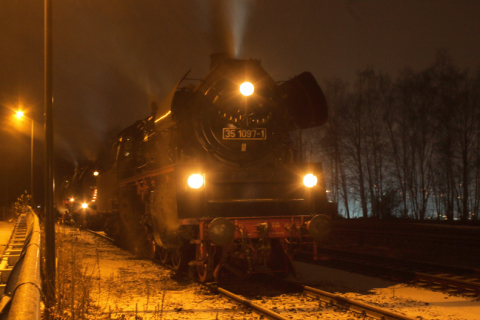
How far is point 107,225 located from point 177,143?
8874 mm

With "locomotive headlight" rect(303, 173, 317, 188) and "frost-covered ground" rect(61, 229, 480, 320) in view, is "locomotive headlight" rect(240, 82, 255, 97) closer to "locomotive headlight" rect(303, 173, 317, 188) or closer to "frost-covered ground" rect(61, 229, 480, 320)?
"locomotive headlight" rect(303, 173, 317, 188)

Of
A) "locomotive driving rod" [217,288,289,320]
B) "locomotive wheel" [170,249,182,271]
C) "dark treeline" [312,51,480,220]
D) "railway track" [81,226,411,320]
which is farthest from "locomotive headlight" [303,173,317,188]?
"dark treeline" [312,51,480,220]

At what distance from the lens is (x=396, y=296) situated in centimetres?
705

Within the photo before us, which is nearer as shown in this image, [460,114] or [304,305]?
[304,305]

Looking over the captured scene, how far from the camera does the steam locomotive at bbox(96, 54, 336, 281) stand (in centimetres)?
739

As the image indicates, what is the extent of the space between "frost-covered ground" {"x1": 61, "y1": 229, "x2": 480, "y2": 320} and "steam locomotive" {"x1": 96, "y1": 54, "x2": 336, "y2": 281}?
24.6 inches

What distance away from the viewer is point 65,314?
5145 mm

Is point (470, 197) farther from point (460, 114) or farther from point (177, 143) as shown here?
point (177, 143)

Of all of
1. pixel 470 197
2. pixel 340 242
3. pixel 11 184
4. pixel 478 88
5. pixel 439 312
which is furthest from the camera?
pixel 11 184

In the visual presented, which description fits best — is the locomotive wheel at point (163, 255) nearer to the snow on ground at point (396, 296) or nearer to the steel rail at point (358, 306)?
the snow on ground at point (396, 296)

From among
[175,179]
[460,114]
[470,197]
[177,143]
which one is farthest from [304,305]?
[470,197]

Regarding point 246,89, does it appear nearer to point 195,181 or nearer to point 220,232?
point 195,181

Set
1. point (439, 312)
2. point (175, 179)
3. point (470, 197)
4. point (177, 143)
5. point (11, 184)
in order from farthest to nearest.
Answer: point (11, 184) → point (470, 197) → point (177, 143) → point (175, 179) → point (439, 312)

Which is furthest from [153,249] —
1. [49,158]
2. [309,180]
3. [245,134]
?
[309,180]
